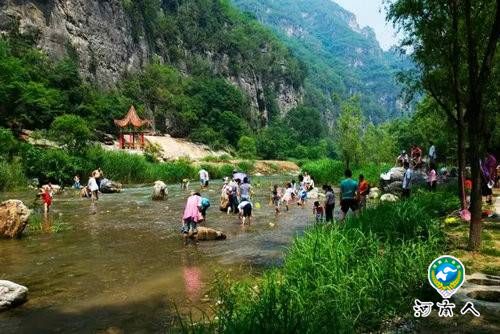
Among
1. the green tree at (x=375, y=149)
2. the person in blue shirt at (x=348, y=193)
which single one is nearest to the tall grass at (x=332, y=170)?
the green tree at (x=375, y=149)

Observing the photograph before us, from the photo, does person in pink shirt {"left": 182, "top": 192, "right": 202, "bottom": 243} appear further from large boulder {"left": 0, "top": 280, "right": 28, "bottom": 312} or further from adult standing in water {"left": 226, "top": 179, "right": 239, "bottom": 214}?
adult standing in water {"left": 226, "top": 179, "right": 239, "bottom": 214}

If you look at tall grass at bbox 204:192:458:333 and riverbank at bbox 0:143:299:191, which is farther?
riverbank at bbox 0:143:299:191

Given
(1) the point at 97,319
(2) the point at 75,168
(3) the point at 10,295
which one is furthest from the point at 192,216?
(2) the point at 75,168

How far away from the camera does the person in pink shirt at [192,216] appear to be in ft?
47.5

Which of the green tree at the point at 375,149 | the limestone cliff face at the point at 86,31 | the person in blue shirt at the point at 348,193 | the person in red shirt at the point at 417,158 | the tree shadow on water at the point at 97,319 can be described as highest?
the limestone cliff face at the point at 86,31

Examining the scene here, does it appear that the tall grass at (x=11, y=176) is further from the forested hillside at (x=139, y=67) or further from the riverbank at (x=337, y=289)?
the riverbank at (x=337, y=289)

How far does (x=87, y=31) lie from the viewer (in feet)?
227

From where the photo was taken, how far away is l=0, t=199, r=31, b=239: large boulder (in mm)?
14820

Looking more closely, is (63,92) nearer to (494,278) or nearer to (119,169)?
(119,169)

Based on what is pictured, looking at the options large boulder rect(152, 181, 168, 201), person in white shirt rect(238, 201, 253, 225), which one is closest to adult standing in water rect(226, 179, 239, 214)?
person in white shirt rect(238, 201, 253, 225)

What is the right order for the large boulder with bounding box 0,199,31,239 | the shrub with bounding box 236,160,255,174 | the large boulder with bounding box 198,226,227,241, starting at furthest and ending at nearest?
the shrub with bounding box 236,160,255,174, the large boulder with bounding box 198,226,227,241, the large boulder with bounding box 0,199,31,239

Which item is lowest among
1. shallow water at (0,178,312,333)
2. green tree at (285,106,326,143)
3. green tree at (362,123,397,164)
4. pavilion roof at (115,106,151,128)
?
shallow water at (0,178,312,333)

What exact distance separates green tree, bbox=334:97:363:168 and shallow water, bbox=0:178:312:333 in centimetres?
2468

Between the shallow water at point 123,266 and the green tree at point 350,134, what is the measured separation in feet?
81.0
